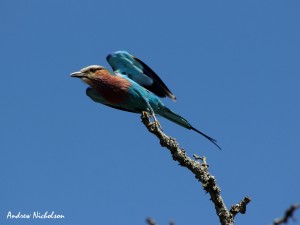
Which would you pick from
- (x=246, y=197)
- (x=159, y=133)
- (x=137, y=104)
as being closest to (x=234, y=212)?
(x=246, y=197)

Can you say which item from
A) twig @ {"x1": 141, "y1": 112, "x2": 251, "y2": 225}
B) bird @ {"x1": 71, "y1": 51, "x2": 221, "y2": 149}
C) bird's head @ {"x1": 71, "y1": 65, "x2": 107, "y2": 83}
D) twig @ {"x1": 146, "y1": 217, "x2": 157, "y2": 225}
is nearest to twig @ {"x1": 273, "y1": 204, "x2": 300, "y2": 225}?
twig @ {"x1": 146, "y1": 217, "x2": 157, "y2": 225}

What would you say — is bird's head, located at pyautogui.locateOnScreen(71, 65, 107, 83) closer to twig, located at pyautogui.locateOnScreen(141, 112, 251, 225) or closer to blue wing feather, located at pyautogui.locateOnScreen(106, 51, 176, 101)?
blue wing feather, located at pyautogui.locateOnScreen(106, 51, 176, 101)

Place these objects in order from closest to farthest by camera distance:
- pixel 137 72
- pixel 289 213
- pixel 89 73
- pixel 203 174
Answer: pixel 289 213 → pixel 203 174 → pixel 89 73 → pixel 137 72

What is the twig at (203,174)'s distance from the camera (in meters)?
→ 2.77

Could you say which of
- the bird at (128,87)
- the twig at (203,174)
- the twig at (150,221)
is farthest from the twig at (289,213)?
the bird at (128,87)

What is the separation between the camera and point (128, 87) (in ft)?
18.4

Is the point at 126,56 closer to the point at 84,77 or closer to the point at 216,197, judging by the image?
the point at 84,77

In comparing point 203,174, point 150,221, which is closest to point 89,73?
point 203,174

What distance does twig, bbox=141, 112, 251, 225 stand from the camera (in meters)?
2.77

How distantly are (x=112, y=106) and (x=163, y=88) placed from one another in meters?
0.65

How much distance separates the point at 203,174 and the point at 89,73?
3002 mm

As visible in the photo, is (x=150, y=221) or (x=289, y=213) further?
(x=150, y=221)

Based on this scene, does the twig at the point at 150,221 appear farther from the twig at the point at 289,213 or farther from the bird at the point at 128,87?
the bird at the point at 128,87

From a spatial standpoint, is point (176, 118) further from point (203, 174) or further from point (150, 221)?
point (150, 221)
